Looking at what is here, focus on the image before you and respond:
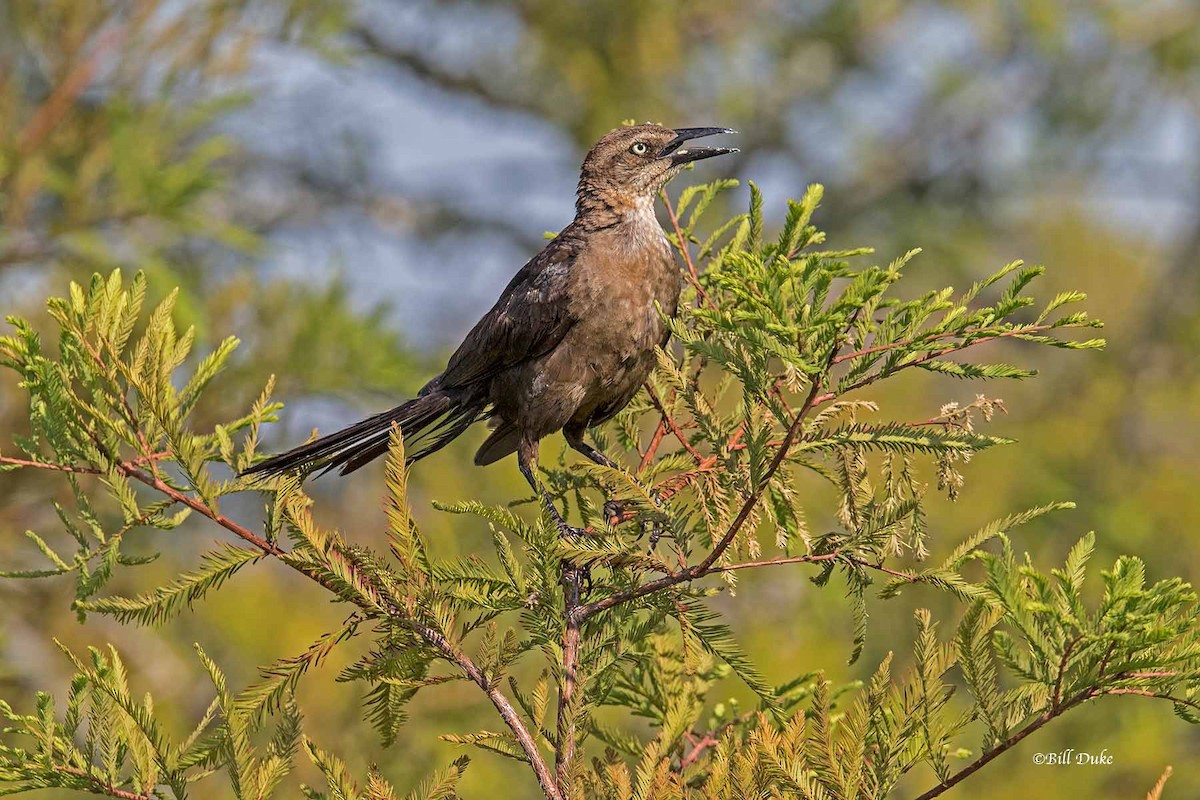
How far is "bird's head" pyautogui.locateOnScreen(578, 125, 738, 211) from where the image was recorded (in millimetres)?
3947

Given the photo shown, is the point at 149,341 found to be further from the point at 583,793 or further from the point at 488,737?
the point at 583,793

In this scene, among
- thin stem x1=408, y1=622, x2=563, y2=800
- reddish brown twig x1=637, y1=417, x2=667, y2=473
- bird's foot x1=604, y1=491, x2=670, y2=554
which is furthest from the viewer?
reddish brown twig x1=637, y1=417, x2=667, y2=473

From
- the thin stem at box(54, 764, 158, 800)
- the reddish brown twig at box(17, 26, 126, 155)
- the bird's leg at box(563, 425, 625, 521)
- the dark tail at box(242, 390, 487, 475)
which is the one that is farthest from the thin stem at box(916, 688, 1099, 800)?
the reddish brown twig at box(17, 26, 126, 155)

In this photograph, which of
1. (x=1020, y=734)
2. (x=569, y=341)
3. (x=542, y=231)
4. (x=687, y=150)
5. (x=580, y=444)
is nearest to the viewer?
(x=1020, y=734)

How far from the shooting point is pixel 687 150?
4020 mm

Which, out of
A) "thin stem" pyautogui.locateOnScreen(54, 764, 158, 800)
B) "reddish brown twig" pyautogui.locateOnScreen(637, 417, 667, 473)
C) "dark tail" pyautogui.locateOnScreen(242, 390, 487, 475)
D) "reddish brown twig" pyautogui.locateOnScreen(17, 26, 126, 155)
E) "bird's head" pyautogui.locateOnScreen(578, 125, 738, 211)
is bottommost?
"thin stem" pyautogui.locateOnScreen(54, 764, 158, 800)

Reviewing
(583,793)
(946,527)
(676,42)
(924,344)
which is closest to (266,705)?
(583,793)

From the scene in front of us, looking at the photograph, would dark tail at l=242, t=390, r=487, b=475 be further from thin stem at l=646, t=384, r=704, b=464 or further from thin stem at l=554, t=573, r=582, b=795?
thin stem at l=646, t=384, r=704, b=464

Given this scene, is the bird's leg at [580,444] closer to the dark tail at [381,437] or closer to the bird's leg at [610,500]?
the bird's leg at [610,500]

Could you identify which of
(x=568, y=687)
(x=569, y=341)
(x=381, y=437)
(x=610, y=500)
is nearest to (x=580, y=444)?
(x=569, y=341)

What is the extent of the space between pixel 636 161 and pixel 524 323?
79 cm

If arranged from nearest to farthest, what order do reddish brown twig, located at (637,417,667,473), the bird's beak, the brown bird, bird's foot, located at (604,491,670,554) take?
1. bird's foot, located at (604,491,670,554)
2. reddish brown twig, located at (637,417,667,473)
3. the brown bird
4. the bird's beak

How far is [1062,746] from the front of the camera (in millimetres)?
6402

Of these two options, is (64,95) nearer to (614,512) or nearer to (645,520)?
(614,512)
